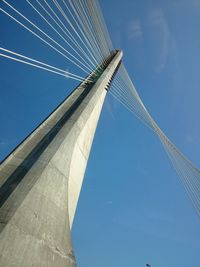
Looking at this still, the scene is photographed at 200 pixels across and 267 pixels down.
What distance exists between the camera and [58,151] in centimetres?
462

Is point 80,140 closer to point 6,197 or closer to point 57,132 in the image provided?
point 57,132

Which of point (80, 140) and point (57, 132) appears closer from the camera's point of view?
point (57, 132)

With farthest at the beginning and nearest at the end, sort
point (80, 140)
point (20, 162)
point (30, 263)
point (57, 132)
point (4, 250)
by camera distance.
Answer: point (80, 140) → point (57, 132) → point (20, 162) → point (30, 263) → point (4, 250)

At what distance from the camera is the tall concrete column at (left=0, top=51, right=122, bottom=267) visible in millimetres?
3166

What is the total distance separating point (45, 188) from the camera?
3986 mm

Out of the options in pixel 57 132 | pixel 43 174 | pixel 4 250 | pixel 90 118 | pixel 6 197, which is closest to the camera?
pixel 4 250

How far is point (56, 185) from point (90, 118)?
2421mm

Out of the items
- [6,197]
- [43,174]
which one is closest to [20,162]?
[43,174]

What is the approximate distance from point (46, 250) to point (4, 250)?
2.37 feet

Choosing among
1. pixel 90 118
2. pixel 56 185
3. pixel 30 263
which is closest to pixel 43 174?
pixel 56 185

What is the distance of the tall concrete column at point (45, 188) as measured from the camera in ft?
10.4

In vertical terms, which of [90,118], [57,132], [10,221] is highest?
[90,118]

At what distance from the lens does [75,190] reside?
535cm

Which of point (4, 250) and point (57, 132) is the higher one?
point (57, 132)
